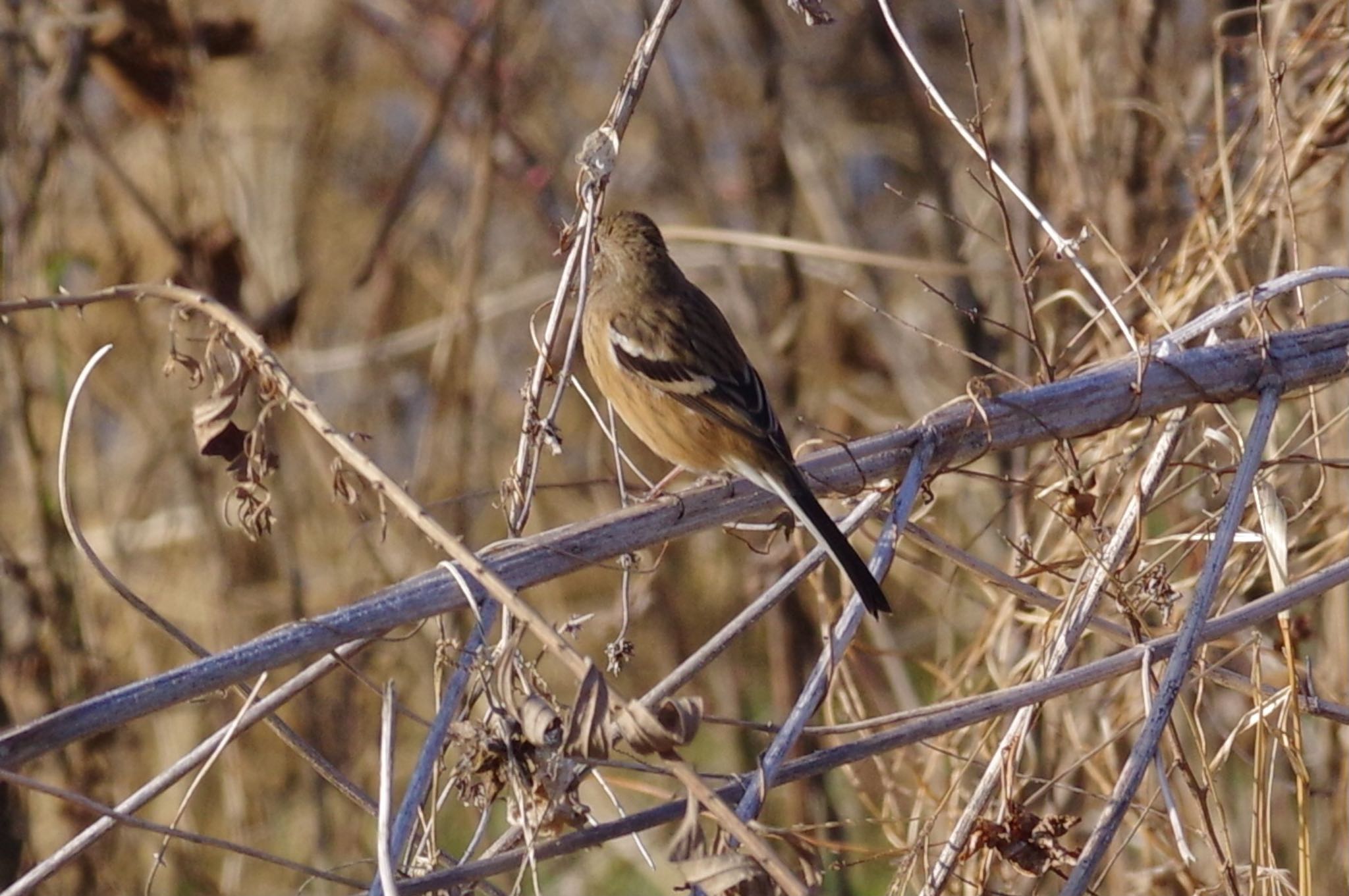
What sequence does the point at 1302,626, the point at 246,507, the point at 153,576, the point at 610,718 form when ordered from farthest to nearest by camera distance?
the point at 153,576
the point at 1302,626
the point at 246,507
the point at 610,718

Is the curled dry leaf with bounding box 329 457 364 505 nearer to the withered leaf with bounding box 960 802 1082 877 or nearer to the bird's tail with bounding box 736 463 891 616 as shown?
the bird's tail with bounding box 736 463 891 616

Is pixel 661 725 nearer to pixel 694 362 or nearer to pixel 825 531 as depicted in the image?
pixel 825 531

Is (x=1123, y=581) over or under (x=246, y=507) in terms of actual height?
under

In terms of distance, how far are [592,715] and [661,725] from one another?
0.33 feet

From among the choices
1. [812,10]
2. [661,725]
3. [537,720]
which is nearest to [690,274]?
[812,10]

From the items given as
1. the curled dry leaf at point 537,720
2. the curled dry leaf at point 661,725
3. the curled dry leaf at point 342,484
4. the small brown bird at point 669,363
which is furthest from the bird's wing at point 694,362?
the curled dry leaf at point 661,725

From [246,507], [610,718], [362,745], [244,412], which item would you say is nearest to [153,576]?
[244,412]

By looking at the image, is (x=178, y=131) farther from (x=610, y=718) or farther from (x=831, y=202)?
(x=610, y=718)

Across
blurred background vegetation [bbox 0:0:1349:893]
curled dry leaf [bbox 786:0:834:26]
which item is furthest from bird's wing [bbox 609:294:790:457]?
curled dry leaf [bbox 786:0:834:26]

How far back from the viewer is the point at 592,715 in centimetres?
204

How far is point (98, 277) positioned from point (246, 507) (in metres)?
4.63

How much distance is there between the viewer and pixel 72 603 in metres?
5.34

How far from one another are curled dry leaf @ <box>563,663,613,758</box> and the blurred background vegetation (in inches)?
33.2

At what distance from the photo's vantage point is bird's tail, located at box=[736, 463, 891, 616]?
2.79m
